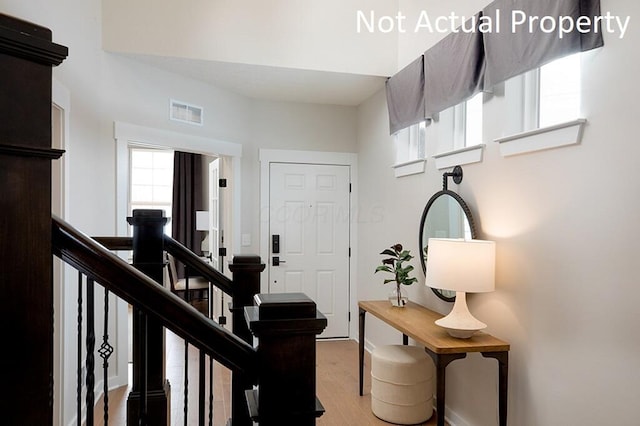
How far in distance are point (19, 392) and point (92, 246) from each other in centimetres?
32

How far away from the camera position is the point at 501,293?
2.56m

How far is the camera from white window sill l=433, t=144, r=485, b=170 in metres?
2.79

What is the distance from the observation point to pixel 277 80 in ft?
13.6

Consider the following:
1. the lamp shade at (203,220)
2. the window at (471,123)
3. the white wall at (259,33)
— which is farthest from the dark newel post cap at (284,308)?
the lamp shade at (203,220)

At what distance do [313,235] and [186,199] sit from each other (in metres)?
3.01

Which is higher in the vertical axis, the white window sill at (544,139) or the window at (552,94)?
the window at (552,94)

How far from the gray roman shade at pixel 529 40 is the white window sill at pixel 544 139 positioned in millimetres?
332

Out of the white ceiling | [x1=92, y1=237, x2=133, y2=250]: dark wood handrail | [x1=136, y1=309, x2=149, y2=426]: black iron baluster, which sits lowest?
[x1=136, y1=309, x2=149, y2=426]: black iron baluster

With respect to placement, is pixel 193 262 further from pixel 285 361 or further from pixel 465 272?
pixel 465 272

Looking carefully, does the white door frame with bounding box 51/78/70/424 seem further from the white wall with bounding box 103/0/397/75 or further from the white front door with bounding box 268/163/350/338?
the white front door with bounding box 268/163/350/338

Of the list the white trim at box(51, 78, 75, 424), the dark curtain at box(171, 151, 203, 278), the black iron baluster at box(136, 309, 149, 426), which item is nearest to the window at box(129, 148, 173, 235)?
the dark curtain at box(171, 151, 203, 278)

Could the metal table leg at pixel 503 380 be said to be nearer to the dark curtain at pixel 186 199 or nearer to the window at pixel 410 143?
the window at pixel 410 143

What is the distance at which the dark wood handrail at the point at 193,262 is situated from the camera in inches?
84.4

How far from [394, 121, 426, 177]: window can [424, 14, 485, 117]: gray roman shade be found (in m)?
0.49
